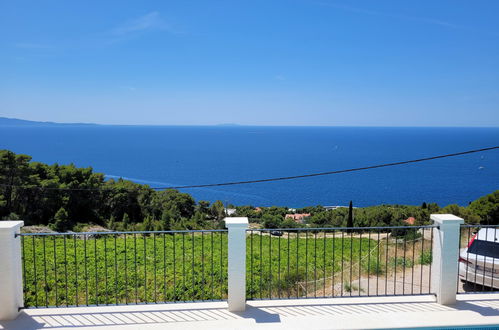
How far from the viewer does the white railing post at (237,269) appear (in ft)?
13.3

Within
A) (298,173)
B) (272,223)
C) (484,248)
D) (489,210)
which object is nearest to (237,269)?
(484,248)

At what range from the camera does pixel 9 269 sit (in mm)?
3830

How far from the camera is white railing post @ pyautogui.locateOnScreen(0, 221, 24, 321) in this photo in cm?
378

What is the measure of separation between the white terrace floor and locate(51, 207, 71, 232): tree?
31.4 metres

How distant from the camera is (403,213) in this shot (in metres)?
31.0

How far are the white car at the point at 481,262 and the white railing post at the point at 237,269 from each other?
9.68 feet

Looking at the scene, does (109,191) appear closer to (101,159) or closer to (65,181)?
(65,181)

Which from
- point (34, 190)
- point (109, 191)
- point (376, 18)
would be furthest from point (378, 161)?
point (34, 190)

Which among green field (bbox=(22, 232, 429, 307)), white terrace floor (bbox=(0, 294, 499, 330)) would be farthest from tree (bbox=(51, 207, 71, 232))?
white terrace floor (bbox=(0, 294, 499, 330))

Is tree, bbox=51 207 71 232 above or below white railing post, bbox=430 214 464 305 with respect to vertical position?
below

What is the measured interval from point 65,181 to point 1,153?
5.83 meters

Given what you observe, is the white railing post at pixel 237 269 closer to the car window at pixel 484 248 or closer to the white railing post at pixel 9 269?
the white railing post at pixel 9 269

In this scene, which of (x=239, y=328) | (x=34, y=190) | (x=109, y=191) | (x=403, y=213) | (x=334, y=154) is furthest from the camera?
(x=334, y=154)

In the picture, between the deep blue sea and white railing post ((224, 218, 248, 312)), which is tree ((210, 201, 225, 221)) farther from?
white railing post ((224, 218, 248, 312))
